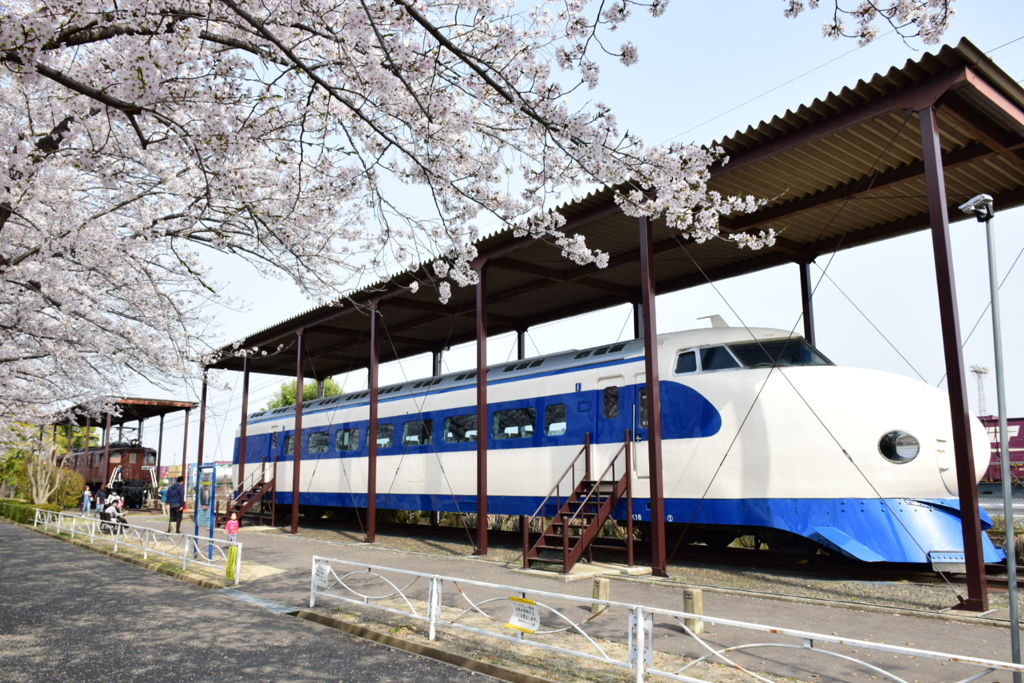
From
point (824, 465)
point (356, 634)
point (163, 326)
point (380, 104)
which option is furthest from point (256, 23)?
point (824, 465)

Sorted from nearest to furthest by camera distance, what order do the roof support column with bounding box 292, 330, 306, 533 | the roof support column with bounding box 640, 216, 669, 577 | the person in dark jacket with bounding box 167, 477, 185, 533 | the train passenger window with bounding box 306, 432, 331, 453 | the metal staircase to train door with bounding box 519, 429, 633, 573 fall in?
the roof support column with bounding box 640, 216, 669, 577 < the metal staircase to train door with bounding box 519, 429, 633, 573 < the person in dark jacket with bounding box 167, 477, 185, 533 < the roof support column with bounding box 292, 330, 306, 533 < the train passenger window with bounding box 306, 432, 331, 453

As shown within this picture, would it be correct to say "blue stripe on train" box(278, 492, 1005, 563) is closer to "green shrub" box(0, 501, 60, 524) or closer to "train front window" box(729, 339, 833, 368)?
"train front window" box(729, 339, 833, 368)

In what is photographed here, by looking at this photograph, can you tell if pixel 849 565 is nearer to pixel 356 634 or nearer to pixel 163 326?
pixel 356 634

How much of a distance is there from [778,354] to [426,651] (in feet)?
24.6

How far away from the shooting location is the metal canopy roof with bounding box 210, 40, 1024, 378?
933 centimetres

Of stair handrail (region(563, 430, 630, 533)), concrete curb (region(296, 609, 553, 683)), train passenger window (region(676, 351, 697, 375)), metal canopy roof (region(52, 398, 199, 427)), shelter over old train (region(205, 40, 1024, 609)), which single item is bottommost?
concrete curb (region(296, 609, 553, 683))

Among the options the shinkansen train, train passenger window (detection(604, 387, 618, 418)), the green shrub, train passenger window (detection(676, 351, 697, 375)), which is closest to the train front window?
the shinkansen train

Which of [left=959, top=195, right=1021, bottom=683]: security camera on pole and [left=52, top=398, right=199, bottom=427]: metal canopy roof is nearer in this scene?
[left=959, top=195, right=1021, bottom=683]: security camera on pole

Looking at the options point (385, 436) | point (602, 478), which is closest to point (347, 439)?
point (385, 436)

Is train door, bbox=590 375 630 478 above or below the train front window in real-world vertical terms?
below

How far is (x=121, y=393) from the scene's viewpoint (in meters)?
15.9

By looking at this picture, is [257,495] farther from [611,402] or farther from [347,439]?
[611,402]

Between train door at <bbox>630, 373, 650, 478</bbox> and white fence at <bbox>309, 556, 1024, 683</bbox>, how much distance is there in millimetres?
3647

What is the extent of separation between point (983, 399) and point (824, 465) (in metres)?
57.4
